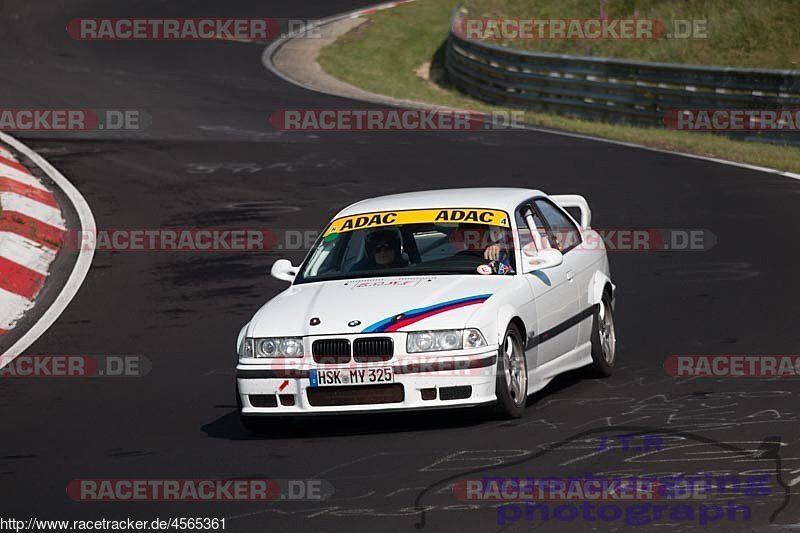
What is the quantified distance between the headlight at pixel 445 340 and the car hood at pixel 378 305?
1.6 inches

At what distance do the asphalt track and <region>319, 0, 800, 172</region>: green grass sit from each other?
95cm

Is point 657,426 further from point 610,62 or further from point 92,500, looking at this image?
point 610,62

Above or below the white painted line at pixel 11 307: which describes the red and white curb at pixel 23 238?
below

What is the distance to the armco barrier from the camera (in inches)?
892

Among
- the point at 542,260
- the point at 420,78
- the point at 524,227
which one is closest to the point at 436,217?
the point at 524,227

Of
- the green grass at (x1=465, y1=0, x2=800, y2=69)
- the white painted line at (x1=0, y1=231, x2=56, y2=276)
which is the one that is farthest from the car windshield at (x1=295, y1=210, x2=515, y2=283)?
the green grass at (x1=465, y1=0, x2=800, y2=69)

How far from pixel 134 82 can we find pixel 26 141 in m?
7.07

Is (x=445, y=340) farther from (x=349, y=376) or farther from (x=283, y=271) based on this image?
(x=283, y=271)

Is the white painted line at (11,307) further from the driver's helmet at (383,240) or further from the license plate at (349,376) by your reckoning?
the license plate at (349,376)

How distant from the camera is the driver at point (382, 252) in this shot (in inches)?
392

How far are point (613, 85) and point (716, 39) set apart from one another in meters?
8.09

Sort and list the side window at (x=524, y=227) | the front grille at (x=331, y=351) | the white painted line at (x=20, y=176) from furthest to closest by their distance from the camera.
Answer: the white painted line at (x=20, y=176), the side window at (x=524, y=227), the front grille at (x=331, y=351)

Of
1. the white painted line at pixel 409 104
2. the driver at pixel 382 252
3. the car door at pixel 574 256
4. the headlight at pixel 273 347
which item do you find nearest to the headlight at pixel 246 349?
the headlight at pixel 273 347

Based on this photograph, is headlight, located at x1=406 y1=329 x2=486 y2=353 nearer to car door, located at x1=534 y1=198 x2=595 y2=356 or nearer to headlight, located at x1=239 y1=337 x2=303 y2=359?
headlight, located at x1=239 y1=337 x2=303 y2=359
